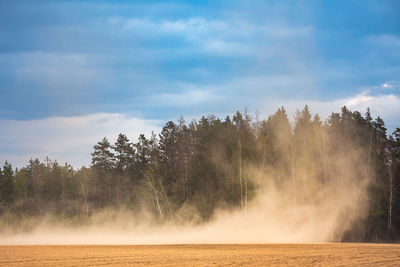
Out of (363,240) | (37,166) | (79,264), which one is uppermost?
Result: (37,166)

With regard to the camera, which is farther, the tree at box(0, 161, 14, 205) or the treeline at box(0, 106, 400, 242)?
the tree at box(0, 161, 14, 205)

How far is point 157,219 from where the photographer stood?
58.1 meters

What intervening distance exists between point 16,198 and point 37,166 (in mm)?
13094

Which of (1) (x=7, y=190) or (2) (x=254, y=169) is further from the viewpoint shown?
(1) (x=7, y=190)

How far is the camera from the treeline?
50625 mm

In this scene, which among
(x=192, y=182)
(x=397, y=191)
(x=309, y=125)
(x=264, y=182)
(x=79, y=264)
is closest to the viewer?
(x=79, y=264)

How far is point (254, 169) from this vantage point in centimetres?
A: 5347

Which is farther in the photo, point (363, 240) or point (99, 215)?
point (99, 215)

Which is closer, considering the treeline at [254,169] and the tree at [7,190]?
the treeline at [254,169]

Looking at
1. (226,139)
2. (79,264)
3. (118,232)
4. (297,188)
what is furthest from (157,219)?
(79,264)

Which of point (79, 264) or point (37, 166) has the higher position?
point (37, 166)

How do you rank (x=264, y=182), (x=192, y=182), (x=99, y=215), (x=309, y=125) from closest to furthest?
(x=264, y=182), (x=309, y=125), (x=192, y=182), (x=99, y=215)

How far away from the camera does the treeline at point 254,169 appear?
1993 inches

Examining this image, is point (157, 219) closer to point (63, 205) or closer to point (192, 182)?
point (192, 182)
